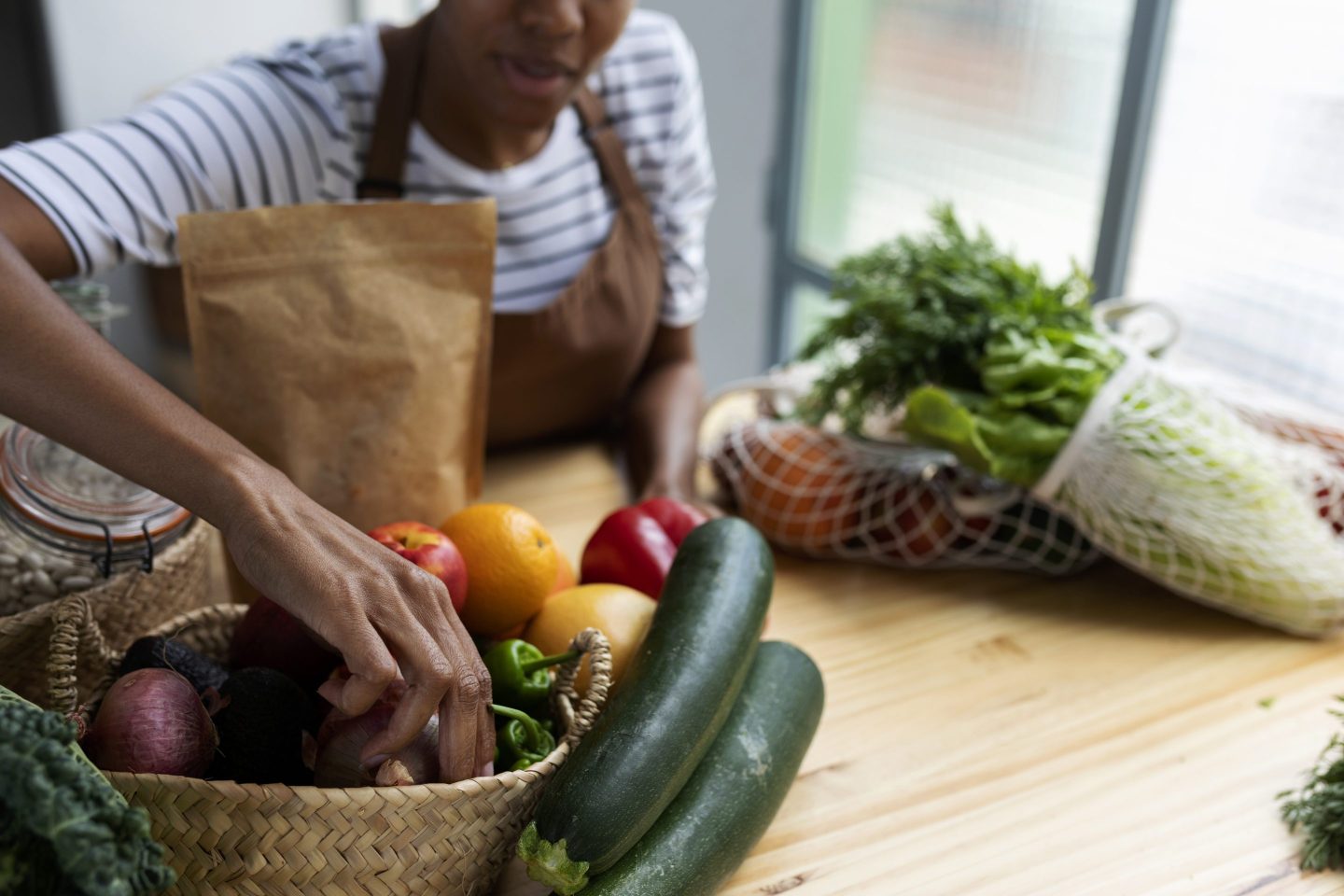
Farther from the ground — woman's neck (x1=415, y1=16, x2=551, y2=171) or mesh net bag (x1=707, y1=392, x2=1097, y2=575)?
woman's neck (x1=415, y1=16, x2=551, y2=171)

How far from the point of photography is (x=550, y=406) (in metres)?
1.43

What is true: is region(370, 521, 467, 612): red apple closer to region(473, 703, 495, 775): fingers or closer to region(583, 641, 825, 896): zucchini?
region(473, 703, 495, 775): fingers

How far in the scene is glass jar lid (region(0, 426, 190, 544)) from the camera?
33.7 inches

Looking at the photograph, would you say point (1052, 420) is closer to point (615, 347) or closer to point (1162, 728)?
point (1162, 728)

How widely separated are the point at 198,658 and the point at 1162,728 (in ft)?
2.50

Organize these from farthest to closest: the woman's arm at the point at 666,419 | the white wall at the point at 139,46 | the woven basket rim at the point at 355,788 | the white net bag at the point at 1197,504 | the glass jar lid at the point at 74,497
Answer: the white wall at the point at 139,46
the woman's arm at the point at 666,419
the white net bag at the point at 1197,504
the glass jar lid at the point at 74,497
the woven basket rim at the point at 355,788

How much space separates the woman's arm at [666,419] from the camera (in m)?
1.32

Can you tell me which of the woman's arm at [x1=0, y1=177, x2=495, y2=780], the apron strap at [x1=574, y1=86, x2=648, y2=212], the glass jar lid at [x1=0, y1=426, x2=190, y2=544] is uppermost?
the apron strap at [x1=574, y1=86, x2=648, y2=212]

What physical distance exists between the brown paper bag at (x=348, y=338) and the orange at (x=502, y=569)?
5.5 inches

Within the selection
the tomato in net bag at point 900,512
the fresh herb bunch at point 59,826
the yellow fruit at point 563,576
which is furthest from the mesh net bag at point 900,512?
the fresh herb bunch at point 59,826

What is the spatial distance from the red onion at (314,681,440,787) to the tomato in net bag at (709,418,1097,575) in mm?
595

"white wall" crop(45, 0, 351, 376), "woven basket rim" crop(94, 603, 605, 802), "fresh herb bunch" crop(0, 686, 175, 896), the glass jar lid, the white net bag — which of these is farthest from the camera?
"white wall" crop(45, 0, 351, 376)

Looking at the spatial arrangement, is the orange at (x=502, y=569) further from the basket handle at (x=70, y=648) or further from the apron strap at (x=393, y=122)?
the apron strap at (x=393, y=122)

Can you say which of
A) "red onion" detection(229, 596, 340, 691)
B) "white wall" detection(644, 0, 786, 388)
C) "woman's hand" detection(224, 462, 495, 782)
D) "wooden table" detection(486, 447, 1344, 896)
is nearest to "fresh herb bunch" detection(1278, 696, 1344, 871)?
"wooden table" detection(486, 447, 1344, 896)
